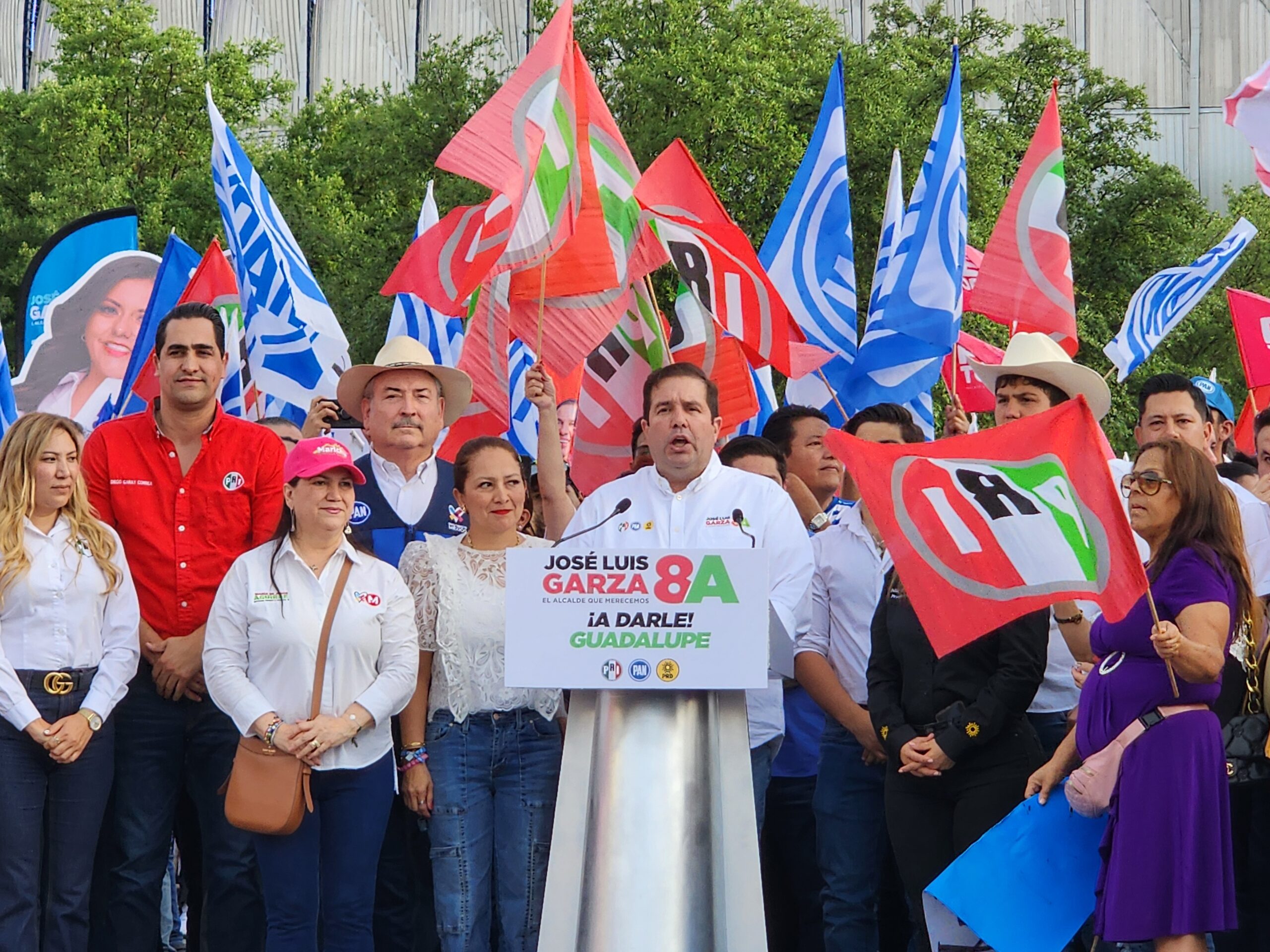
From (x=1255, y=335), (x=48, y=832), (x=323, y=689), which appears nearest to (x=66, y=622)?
(x=48, y=832)

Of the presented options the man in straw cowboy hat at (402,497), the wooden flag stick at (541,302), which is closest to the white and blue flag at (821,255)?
the wooden flag stick at (541,302)

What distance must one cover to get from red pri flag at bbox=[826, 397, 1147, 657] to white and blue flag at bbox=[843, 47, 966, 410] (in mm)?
3943

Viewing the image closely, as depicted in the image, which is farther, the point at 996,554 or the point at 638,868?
the point at 996,554

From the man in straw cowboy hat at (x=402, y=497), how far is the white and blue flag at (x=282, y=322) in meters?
2.92

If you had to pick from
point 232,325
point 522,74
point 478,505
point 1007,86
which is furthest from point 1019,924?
point 1007,86

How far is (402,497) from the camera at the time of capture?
664 cm

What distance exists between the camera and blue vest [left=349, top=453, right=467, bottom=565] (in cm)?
658

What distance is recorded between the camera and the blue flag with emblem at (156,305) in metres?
9.68

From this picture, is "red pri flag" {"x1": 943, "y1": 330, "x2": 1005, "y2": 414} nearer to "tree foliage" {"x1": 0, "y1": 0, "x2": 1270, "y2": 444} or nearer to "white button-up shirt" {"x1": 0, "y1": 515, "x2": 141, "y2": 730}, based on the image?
"white button-up shirt" {"x1": 0, "y1": 515, "x2": 141, "y2": 730}

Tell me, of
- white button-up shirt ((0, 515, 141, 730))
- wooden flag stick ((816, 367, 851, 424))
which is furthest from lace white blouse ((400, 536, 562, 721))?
wooden flag stick ((816, 367, 851, 424))

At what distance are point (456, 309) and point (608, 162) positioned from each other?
1041 mm

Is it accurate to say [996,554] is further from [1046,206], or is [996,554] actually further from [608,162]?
[1046,206]

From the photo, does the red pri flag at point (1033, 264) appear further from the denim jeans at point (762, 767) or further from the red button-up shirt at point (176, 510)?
the red button-up shirt at point (176, 510)

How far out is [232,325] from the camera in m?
10.7
